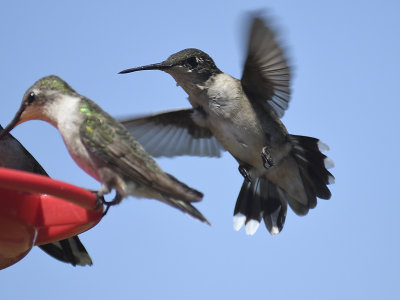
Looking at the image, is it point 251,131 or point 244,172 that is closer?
point 251,131

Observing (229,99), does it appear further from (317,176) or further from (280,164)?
(317,176)

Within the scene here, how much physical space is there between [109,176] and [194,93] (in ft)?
10.6

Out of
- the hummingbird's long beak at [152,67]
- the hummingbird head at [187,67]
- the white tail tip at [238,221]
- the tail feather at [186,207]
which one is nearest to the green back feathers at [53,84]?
the tail feather at [186,207]

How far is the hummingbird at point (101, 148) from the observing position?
3709 mm

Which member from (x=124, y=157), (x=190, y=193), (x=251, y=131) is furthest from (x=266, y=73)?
(x=190, y=193)

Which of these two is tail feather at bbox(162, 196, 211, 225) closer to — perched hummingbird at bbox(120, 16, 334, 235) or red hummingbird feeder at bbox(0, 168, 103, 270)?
red hummingbird feeder at bbox(0, 168, 103, 270)

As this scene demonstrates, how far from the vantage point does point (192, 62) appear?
683 centimetres

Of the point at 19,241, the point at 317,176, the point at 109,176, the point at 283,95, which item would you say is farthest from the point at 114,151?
the point at 317,176

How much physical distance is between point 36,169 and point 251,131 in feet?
7.80

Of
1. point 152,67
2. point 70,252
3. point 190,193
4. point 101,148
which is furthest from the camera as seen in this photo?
point 152,67

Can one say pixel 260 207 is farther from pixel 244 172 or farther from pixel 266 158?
pixel 266 158

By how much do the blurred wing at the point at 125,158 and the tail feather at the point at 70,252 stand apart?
1.85 m

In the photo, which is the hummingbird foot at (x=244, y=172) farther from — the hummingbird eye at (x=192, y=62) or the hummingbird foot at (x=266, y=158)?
the hummingbird eye at (x=192, y=62)

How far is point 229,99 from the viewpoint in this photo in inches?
269
